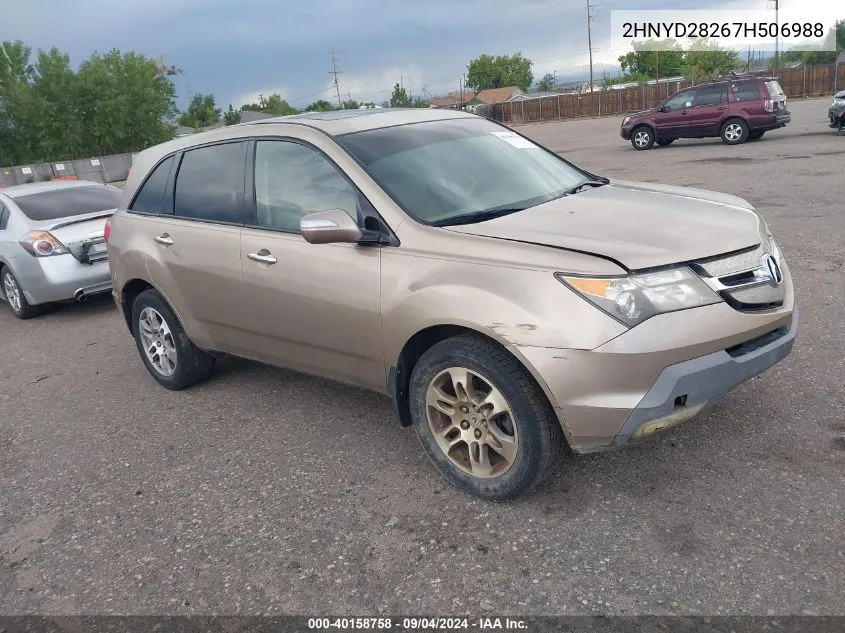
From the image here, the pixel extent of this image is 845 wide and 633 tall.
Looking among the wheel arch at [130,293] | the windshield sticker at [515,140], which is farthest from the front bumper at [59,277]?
the windshield sticker at [515,140]

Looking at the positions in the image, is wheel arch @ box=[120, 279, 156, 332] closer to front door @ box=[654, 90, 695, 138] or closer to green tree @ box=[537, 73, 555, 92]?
front door @ box=[654, 90, 695, 138]

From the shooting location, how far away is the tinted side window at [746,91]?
18906 millimetres

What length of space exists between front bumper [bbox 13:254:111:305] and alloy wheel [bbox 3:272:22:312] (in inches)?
12.0

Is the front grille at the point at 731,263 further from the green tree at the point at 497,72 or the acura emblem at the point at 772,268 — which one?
the green tree at the point at 497,72

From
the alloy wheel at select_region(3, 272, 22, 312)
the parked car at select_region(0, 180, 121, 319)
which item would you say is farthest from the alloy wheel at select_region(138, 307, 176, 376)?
the alloy wheel at select_region(3, 272, 22, 312)

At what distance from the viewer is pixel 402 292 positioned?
10.7 feet

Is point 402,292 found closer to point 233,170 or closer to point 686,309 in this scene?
point 686,309

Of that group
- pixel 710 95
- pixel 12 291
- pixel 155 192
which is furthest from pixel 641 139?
pixel 155 192

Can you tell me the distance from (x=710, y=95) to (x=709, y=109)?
382 mm

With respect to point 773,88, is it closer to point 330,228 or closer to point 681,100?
point 681,100

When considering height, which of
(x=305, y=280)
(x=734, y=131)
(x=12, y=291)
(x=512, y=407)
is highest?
(x=734, y=131)

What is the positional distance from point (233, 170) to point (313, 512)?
2132 millimetres

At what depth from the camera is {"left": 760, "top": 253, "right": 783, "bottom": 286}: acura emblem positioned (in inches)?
124

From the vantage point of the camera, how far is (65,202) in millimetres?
8297
